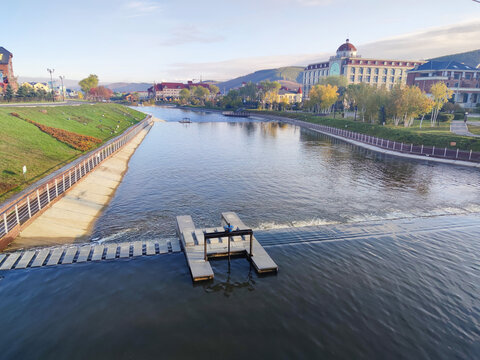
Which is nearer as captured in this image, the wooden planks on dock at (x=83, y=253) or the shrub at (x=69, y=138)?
the wooden planks on dock at (x=83, y=253)

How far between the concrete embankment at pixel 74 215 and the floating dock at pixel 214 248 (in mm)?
8139

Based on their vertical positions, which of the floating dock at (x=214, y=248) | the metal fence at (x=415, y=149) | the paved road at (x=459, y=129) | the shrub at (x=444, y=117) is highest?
the shrub at (x=444, y=117)

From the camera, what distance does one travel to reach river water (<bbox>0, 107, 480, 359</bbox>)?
13.2m

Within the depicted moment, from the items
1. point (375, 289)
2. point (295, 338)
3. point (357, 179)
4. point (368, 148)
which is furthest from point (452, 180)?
point (295, 338)

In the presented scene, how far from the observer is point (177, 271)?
18.8 m

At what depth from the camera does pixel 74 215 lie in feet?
84.7

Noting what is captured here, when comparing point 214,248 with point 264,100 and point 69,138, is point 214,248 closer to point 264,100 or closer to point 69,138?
point 69,138

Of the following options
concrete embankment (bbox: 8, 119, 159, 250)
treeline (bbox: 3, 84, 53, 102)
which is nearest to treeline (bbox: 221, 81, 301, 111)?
treeline (bbox: 3, 84, 53, 102)

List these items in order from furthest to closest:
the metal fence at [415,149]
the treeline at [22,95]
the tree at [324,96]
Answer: the tree at [324,96] → the treeline at [22,95] → the metal fence at [415,149]

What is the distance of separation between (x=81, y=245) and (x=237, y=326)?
1336 centimetres

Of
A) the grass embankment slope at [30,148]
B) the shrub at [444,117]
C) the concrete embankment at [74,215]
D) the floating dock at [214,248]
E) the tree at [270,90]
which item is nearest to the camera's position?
the floating dock at [214,248]

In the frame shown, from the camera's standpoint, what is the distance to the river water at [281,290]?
1325 centimetres

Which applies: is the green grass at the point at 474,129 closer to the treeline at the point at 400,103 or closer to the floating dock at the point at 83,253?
the treeline at the point at 400,103

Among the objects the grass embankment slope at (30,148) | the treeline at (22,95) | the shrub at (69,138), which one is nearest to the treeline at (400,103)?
the grass embankment slope at (30,148)
